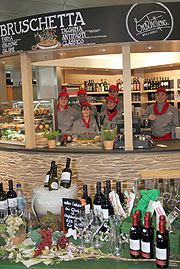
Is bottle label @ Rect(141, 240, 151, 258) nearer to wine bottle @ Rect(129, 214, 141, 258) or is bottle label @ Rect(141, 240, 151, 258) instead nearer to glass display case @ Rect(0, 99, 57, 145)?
wine bottle @ Rect(129, 214, 141, 258)

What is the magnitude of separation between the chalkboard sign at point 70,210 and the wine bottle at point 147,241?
514 millimetres

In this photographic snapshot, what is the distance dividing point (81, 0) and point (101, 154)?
12.6ft

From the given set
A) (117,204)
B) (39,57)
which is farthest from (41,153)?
(117,204)

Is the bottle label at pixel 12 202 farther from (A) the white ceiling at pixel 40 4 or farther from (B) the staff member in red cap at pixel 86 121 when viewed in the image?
(A) the white ceiling at pixel 40 4

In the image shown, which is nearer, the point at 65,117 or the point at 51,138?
the point at 51,138

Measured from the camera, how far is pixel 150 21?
440 cm

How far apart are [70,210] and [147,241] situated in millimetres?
613

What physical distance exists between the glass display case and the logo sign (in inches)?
98.9

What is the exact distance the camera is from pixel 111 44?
4.64 meters

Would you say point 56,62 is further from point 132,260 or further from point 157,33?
point 132,260

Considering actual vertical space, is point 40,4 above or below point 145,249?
above

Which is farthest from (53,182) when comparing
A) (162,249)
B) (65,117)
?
(65,117)

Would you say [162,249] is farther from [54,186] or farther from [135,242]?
[54,186]

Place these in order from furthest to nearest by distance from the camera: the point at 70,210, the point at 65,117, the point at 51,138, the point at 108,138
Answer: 1. the point at 65,117
2. the point at 51,138
3. the point at 108,138
4. the point at 70,210
